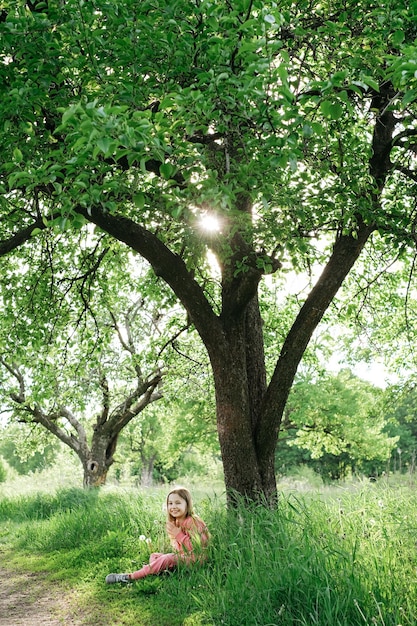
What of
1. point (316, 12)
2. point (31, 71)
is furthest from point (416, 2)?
point (31, 71)

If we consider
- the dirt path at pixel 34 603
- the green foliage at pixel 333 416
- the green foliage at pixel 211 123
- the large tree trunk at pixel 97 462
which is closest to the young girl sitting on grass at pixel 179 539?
the dirt path at pixel 34 603

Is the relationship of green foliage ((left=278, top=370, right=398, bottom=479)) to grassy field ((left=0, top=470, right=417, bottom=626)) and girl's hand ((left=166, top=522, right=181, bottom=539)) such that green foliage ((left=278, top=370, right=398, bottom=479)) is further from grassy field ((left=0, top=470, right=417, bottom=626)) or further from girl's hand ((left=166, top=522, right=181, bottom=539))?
girl's hand ((left=166, top=522, right=181, bottom=539))

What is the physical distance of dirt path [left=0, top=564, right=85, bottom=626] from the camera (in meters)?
5.34

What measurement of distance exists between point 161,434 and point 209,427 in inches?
560

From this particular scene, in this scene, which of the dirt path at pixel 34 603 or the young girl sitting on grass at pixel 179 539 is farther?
the young girl sitting on grass at pixel 179 539

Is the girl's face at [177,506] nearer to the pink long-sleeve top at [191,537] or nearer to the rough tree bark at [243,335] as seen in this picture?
the pink long-sleeve top at [191,537]

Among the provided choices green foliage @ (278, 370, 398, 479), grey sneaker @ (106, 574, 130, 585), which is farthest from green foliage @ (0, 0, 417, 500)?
green foliage @ (278, 370, 398, 479)

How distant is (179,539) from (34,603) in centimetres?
160

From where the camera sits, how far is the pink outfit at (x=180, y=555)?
574 cm

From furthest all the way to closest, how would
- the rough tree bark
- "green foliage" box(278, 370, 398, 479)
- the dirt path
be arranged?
"green foliage" box(278, 370, 398, 479), the rough tree bark, the dirt path

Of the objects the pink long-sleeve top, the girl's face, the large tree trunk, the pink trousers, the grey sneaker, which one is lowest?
the grey sneaker

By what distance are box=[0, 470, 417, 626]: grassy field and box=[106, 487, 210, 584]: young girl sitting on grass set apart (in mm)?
104

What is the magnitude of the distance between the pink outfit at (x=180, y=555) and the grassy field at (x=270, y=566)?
102 millimetres

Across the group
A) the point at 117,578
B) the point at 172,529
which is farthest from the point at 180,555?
the point at 117,578
